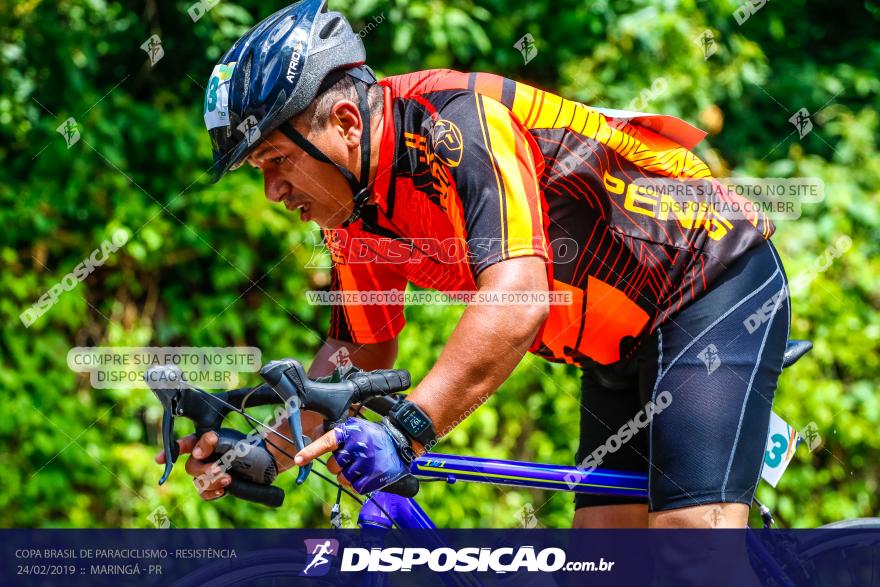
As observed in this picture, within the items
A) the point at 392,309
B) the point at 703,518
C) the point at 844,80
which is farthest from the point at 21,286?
the point at 844,80

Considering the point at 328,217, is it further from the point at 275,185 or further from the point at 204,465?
the point at 204,465

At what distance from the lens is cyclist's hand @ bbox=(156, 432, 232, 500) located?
258 centimetres

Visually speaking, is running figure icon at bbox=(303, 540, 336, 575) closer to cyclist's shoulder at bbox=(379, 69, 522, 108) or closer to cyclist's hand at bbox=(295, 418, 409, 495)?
cyclist's hand at bbox=(295, 418, 409, 495)

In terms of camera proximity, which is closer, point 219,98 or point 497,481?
point 219,98

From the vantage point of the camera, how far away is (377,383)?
247 centimetres

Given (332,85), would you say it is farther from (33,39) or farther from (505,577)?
(33,39)

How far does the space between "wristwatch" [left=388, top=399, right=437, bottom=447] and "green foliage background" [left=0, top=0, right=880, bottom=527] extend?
10.1ft

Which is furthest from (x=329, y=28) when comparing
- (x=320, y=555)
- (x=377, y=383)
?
(x=320, y=555)

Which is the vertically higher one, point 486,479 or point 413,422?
point 413,422

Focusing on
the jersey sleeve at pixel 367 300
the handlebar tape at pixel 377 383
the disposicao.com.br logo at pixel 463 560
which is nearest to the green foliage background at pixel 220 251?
the jersey sleeve at pixel 367 300

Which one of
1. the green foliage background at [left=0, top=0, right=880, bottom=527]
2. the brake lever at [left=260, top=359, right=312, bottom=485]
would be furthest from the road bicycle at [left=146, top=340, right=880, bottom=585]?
the green foliage background at [left=0, top=0, right=880, bottom=527]

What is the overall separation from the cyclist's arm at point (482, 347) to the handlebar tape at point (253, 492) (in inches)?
20.2

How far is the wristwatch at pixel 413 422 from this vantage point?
7.82 ft

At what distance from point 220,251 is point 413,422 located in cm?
341
